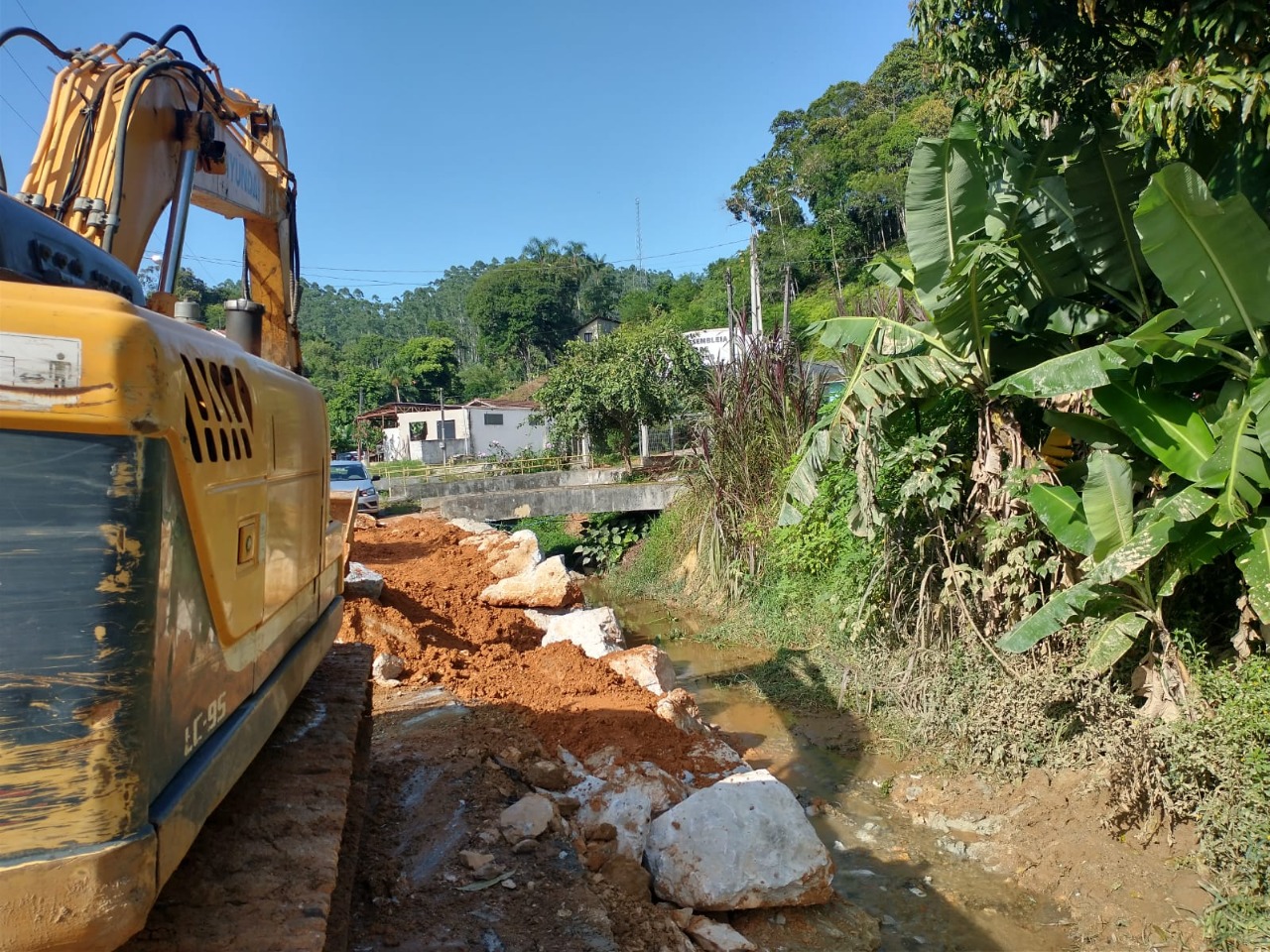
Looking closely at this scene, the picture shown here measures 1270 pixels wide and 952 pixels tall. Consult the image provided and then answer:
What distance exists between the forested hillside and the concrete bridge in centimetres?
1318

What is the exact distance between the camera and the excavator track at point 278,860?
2.12 meters

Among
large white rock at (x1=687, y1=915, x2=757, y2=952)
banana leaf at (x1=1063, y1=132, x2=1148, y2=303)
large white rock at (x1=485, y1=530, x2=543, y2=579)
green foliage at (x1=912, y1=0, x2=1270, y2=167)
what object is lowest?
large white rock at (x1=687, y1=915, x2=757, y2=952)

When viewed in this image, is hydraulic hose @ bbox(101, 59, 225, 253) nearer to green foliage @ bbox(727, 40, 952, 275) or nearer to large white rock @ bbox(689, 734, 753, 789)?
large white rock @ bbox(689, 734, 753, 789)

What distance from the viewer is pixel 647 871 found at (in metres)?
4.47

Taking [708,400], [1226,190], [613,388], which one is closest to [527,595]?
[708,400]

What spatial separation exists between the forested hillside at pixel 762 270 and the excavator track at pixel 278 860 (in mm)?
30678

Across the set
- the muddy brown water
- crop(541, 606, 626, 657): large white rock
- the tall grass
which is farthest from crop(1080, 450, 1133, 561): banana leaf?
the tall grass

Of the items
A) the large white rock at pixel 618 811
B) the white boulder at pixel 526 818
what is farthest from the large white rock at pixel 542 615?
the white boulder at pixel 526 818

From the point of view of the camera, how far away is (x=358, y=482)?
19078 mm

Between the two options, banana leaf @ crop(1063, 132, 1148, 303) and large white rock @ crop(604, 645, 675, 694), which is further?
large white rock @ crop(604, 645, 675, 694)

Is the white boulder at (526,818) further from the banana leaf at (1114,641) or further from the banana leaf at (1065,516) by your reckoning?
the banana leaf at (1065,516)

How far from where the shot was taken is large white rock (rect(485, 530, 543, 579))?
11336mm

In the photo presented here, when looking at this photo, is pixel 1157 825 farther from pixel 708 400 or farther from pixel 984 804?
pixel 708 400

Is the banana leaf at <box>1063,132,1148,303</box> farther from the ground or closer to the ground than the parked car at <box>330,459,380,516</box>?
farther from the ground
